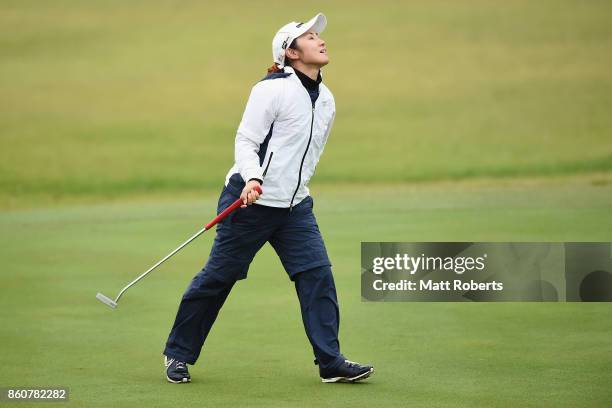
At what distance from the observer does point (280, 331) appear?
6953 mm

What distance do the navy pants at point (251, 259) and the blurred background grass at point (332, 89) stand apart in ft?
32.9

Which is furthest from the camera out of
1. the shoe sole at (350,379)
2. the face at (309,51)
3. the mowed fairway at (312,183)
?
the mowed fairway at (312,183)

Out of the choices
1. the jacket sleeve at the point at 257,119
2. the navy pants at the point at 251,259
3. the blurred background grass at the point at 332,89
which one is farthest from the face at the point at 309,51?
the blurred background grass at the point at 332,89

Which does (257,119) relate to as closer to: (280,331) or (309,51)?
(309,51)

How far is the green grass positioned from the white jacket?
0.86m

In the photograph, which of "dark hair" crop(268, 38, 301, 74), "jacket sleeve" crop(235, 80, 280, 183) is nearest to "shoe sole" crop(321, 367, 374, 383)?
"jacket sleeve" crop(235, 80, 280, 183)

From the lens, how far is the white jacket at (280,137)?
5.55 metres

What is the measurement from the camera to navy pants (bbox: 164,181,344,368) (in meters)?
5.71

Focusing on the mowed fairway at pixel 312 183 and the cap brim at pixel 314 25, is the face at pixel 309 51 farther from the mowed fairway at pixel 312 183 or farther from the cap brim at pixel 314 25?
the mowed fairway at pixel 312 183

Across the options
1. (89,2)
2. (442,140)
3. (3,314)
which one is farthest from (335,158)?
(3,314)

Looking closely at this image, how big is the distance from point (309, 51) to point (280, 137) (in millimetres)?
409

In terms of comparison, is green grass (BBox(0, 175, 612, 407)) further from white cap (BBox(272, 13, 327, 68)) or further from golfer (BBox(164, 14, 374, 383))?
white cap (BBox(272, 13, 327, 68))

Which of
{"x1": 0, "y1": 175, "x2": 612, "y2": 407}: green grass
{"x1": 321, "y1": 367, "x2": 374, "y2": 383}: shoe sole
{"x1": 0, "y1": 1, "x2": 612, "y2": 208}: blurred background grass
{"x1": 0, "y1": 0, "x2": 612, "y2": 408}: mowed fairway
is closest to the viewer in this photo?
{"x1": 0, "y1": 175, "x2": 612, "y2": 407}: green grass

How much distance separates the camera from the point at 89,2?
19.6 meters
